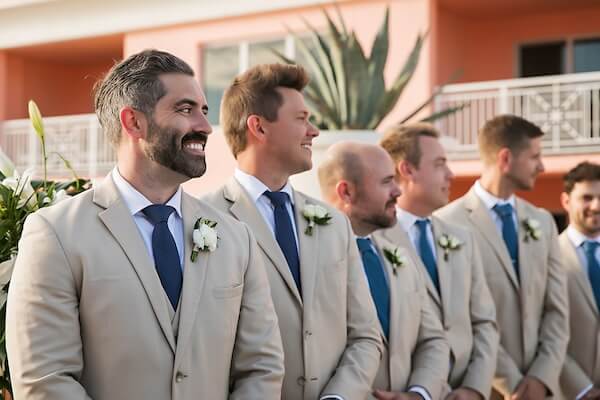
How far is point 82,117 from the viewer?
769 inches

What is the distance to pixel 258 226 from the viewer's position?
15.0 feet

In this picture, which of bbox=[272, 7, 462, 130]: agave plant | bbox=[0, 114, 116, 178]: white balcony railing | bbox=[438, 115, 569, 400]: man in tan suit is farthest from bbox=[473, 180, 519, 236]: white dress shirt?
bbox=[0, 114, 116, 178]: white balcony railing

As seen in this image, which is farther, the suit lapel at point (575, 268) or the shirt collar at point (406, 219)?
the suit lapel at point (575, 268)

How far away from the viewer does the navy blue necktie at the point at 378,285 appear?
209 inches

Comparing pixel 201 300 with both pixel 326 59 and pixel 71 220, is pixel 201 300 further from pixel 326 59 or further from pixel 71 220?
pixel 326 59

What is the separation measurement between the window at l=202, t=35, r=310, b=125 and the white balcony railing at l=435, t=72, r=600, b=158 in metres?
3.22

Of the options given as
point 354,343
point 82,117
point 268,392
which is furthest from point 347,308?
point 82,117

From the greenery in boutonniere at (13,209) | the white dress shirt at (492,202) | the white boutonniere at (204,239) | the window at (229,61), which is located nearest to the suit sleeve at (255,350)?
the white boutonniere at (204,239)

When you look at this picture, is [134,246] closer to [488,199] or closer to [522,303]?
[522,303]

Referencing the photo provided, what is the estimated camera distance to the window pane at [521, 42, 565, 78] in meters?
18.1

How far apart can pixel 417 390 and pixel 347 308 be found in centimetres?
80

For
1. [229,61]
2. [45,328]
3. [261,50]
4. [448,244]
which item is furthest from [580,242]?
[229,61]

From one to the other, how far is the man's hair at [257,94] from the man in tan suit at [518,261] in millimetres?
2474

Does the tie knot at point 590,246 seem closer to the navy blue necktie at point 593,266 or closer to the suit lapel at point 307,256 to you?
the navy blue necktie at point 593,266
